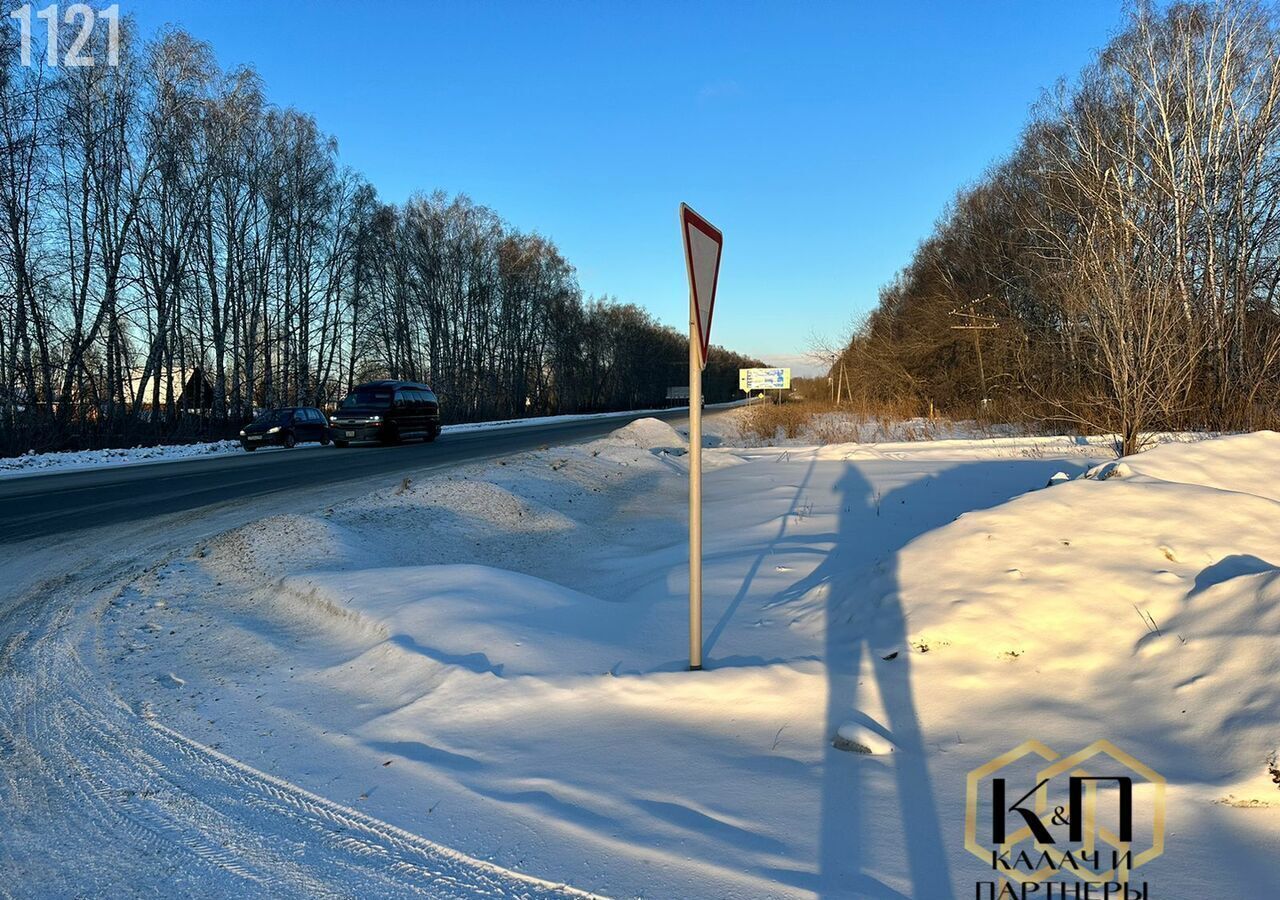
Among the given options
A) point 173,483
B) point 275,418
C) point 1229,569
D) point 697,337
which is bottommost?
point 173,483

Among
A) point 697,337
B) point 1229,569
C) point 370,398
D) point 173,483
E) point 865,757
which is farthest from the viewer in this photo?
point 370,398

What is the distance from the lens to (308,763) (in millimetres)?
3318

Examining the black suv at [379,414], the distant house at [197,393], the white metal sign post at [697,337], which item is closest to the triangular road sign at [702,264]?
→ the white metal sign post at [697,337]

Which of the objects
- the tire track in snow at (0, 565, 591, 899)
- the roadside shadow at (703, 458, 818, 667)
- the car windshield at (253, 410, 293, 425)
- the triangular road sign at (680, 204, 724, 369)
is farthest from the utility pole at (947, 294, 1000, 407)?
the tire track in snow at (0, 565, 591, 899)

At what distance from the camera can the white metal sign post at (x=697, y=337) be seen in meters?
3.85

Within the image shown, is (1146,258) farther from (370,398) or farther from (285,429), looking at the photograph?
(285,429)

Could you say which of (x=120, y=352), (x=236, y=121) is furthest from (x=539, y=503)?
(x=236, y=121)

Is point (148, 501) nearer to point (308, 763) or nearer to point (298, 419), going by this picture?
point (308, 763)

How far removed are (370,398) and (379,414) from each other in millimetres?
754

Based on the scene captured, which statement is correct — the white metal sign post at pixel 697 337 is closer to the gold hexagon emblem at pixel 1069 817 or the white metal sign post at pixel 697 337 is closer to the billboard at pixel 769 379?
the gold hexagon emblem at pixel 1069 817

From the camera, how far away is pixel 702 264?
3.99 m

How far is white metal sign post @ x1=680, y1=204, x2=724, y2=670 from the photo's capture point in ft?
12.6

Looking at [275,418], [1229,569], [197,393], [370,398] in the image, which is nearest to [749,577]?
[1229,569]

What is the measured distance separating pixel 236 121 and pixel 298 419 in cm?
1625
